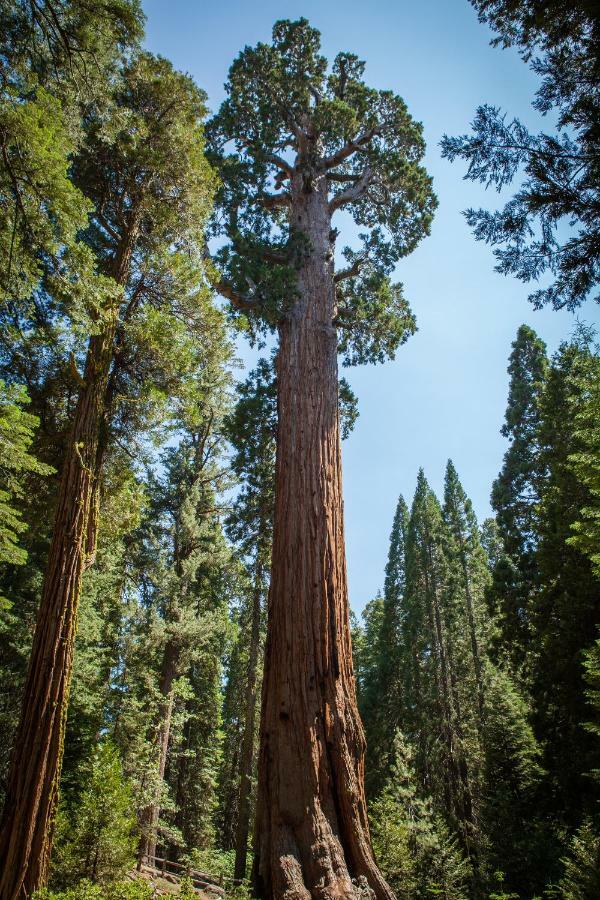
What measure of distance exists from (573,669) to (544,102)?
44.8ft

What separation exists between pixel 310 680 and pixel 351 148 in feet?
30.5

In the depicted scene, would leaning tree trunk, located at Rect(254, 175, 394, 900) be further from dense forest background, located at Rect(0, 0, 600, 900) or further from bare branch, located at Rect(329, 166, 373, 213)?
bare branch, located at Rect(329, 166, 373, 213)

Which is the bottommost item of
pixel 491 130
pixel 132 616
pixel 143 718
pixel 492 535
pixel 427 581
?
pixel 143 718

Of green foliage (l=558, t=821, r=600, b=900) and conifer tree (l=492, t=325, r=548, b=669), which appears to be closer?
green foliage (l=558, t=821, r=600, b=900)

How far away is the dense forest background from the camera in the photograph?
416cm

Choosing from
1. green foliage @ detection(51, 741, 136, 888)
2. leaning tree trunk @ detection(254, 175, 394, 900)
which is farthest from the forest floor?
leaning tree trunk @ detection(254, 175, 394, 900)

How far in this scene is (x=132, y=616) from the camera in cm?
1332

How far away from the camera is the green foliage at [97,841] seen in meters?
7.56

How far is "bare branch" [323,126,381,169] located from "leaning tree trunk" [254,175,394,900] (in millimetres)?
4665

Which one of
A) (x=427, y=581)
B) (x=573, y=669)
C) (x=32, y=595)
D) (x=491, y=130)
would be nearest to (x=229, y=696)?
(x=427, y=581)

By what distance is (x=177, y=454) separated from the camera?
17562 mm

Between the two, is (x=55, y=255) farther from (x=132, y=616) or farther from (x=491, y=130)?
(x=132, y=616)

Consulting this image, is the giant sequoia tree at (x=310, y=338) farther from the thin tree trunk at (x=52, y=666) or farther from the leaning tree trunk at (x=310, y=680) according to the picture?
the thin tree trunk at (x=52, y=666)

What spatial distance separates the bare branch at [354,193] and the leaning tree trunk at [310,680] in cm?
398
